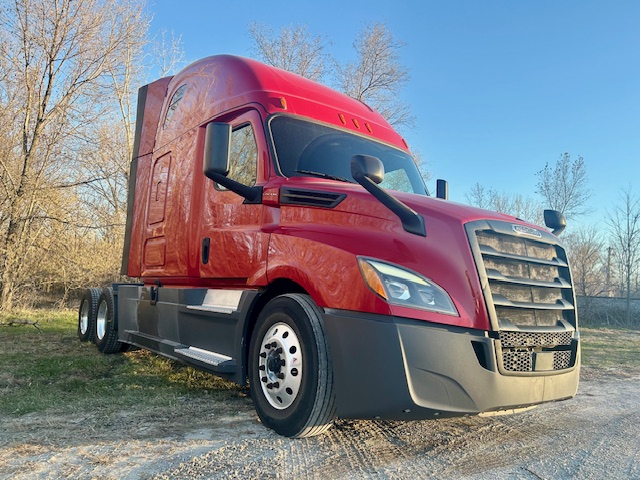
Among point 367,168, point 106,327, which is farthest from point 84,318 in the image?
point 367,168

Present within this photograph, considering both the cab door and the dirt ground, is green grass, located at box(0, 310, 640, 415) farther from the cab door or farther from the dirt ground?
the cab door

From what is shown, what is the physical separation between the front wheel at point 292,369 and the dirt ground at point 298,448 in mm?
159

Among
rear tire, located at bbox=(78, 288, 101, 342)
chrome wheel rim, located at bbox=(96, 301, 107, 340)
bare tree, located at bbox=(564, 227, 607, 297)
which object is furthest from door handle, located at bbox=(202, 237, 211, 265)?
bare tree, located at bbox=(564, 227, 607, 297)

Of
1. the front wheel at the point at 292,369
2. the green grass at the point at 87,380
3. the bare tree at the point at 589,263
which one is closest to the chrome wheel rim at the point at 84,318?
the green grass at the point at 87,380

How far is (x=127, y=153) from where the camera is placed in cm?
2036

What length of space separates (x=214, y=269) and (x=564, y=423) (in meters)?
3.42

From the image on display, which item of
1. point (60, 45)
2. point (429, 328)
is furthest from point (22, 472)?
point (60, 45)

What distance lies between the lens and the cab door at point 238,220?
4035 mm

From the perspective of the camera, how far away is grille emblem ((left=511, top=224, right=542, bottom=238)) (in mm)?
3367

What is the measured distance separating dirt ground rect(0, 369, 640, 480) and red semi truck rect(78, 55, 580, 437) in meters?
0.30

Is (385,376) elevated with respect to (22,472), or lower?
elevated

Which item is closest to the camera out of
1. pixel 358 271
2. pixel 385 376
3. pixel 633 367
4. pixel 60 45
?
pixel 385 376

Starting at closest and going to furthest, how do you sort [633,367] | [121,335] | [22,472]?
1. [22,472]
2. [121,335]
3. [633,367]

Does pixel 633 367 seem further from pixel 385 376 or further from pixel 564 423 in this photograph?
pixel 385 376
